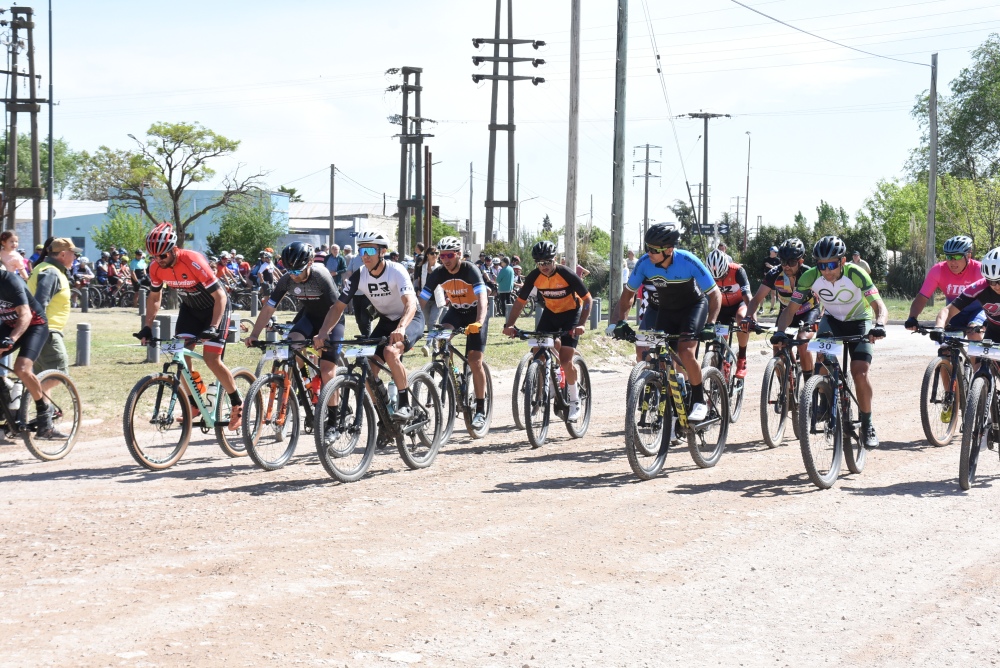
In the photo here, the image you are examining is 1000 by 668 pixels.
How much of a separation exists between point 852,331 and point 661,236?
2.01 meters

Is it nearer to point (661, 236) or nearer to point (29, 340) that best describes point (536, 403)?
point (661, 236)

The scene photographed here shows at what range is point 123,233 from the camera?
73.2 m

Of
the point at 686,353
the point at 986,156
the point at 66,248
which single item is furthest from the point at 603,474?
the point at 986,156

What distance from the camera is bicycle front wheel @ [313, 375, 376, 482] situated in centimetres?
837

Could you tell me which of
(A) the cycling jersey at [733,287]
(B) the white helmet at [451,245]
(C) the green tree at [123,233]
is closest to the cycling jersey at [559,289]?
(B) the white helmet at [451,245]

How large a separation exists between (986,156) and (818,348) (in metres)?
78.8

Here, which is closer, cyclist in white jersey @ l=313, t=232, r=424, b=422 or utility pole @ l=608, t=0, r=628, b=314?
cyclist in white jersey @ l=313, t=232, r=424, b=422

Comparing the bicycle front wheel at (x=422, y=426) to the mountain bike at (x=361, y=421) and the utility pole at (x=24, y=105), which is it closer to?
the mountain bike at (x=361, y=421)

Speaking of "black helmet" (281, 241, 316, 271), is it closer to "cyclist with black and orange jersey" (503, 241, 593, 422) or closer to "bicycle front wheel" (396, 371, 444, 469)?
"bicycle front wheel" (396, 371, 444, 469)

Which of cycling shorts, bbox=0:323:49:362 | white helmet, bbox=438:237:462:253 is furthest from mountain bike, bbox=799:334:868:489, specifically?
cycling shorts, bbox=0:323:49:362

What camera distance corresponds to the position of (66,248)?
1124 cm

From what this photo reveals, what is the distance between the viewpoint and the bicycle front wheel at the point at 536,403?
10.5 metres

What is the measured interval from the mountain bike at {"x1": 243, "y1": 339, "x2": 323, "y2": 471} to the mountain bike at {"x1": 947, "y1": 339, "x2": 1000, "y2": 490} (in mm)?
5122

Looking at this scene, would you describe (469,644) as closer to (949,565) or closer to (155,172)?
(949,565)
